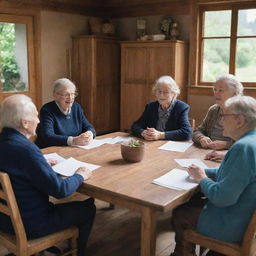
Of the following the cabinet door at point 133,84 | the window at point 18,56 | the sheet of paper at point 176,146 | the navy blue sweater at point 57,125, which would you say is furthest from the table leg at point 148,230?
the cabinet door at point 133,84

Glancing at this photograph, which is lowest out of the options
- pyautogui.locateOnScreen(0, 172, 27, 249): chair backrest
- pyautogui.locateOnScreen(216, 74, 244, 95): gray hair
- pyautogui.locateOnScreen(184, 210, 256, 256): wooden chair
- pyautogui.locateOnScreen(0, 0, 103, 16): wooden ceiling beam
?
pyautogui.locateOnScreen(184, 210, 256, 256): wooden chair

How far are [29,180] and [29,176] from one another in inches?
1.3

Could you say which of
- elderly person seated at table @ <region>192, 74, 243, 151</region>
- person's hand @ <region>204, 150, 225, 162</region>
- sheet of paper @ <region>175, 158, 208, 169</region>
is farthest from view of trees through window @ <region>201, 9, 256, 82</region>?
sheet of paper @ <region>175, 158, 208, 169</region>

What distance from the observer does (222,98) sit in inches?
110

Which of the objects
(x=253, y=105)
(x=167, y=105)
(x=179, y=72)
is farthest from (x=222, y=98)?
(x=179, y=72)

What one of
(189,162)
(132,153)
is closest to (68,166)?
(132,153)

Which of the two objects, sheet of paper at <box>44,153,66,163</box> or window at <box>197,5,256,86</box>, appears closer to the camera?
sheet of paper at <box>44,153,66,163</box>

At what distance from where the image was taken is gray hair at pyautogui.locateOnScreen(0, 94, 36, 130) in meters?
1.83

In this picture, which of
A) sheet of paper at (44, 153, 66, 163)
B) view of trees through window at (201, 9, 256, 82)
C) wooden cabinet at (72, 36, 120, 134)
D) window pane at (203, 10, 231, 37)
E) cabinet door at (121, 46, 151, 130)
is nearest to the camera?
sheet of paper at (44, 153, 66, 163)

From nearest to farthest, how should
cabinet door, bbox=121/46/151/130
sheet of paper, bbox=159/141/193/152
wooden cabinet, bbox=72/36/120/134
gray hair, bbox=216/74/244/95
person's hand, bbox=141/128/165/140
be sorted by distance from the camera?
sheet of paper, bbox=159/141/193/152, gray hair, bbox=216/74/244/95, person's hand, bbox=141/128/165/140, cabinet door, bbox=121/46/151/130, wooden cabinet, bbox=72/36/120/134

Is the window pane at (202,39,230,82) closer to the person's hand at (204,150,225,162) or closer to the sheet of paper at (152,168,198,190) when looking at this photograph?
the person's hand at (204,150,225,162)

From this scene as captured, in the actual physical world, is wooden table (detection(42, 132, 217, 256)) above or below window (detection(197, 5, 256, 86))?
below

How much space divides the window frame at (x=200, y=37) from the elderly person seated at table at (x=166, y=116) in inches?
94.2

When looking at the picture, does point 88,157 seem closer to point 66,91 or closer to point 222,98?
point 66,91
